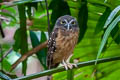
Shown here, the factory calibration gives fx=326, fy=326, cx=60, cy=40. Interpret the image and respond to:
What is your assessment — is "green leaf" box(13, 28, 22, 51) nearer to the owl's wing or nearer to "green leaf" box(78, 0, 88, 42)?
the owl's wing

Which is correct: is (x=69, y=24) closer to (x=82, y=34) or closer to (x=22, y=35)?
(x=82, y=34)

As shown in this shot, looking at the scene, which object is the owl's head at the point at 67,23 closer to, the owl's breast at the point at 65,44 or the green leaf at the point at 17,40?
the owl's breast at the point at 65,44

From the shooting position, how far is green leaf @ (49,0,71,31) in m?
1.90

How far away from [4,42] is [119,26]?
138cm

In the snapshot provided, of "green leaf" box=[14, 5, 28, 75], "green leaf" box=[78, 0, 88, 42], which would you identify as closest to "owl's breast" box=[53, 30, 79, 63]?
"green leaf" box=[78, 0, 88, 42]

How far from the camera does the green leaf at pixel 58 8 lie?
6.25 ft

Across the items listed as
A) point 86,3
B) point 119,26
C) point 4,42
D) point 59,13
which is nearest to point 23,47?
point 59,13

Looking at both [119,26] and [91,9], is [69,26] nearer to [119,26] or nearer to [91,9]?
[91,9]

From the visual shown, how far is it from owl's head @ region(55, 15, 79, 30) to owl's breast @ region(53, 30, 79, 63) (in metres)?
0.05

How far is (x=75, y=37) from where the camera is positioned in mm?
2055

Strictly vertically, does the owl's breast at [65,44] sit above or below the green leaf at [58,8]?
below

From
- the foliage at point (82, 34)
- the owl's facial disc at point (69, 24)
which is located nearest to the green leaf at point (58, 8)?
the foliage at point (82, 34)

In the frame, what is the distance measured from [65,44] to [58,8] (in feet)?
0.99

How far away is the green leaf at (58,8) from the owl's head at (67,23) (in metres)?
0.06
